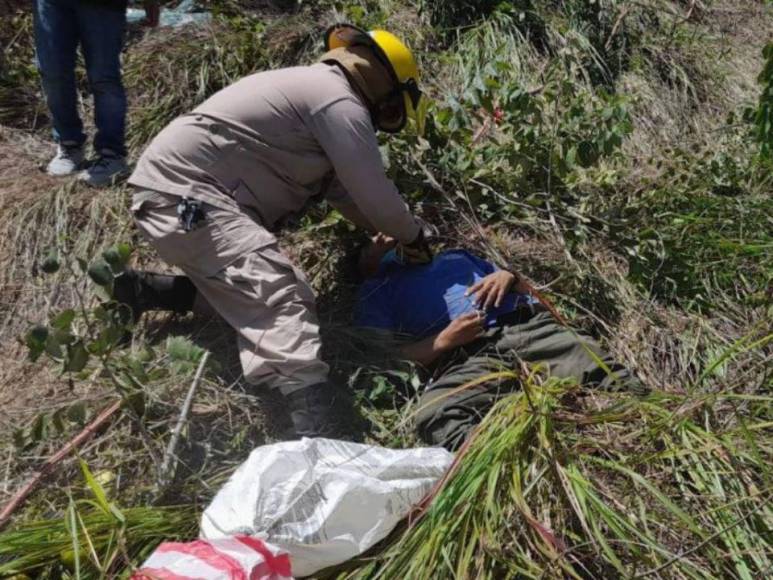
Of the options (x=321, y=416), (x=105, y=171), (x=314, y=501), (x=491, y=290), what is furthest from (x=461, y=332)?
(x=105, y=171)

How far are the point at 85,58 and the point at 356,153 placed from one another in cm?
154

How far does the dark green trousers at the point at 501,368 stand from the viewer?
91.4 inches

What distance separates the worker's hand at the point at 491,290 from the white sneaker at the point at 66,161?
75.8 inches

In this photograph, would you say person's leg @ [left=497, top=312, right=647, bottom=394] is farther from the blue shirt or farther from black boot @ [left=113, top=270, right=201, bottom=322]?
black boot @ [left=113, top=270, right=201, bottom=322]

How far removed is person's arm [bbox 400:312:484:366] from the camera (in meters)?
2.55

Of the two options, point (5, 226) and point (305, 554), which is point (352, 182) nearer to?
Result: point (305, 554)

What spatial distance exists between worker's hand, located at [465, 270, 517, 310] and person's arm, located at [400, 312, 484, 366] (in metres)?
0.06

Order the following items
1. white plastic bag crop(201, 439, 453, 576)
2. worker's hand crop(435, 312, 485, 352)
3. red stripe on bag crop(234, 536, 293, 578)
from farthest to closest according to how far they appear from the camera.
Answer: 1. worker's hand crop(435, 312, 485, 352)
2. white plastic bag crop(201, 439, 453, 576)
3. red stripe on bag crop(234, 536, 293, 578)

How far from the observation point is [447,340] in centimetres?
256

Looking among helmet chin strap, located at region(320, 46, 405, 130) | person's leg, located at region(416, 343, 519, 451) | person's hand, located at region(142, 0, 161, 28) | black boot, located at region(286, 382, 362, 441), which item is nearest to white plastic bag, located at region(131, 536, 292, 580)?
black boot, located at region(286, 382, 362, 441)

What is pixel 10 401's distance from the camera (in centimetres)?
252

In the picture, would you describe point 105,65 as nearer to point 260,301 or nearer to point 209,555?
point 260,301

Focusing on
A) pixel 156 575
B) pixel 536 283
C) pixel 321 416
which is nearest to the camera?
pixel 156 575

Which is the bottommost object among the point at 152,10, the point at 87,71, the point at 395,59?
the point at 87,71
